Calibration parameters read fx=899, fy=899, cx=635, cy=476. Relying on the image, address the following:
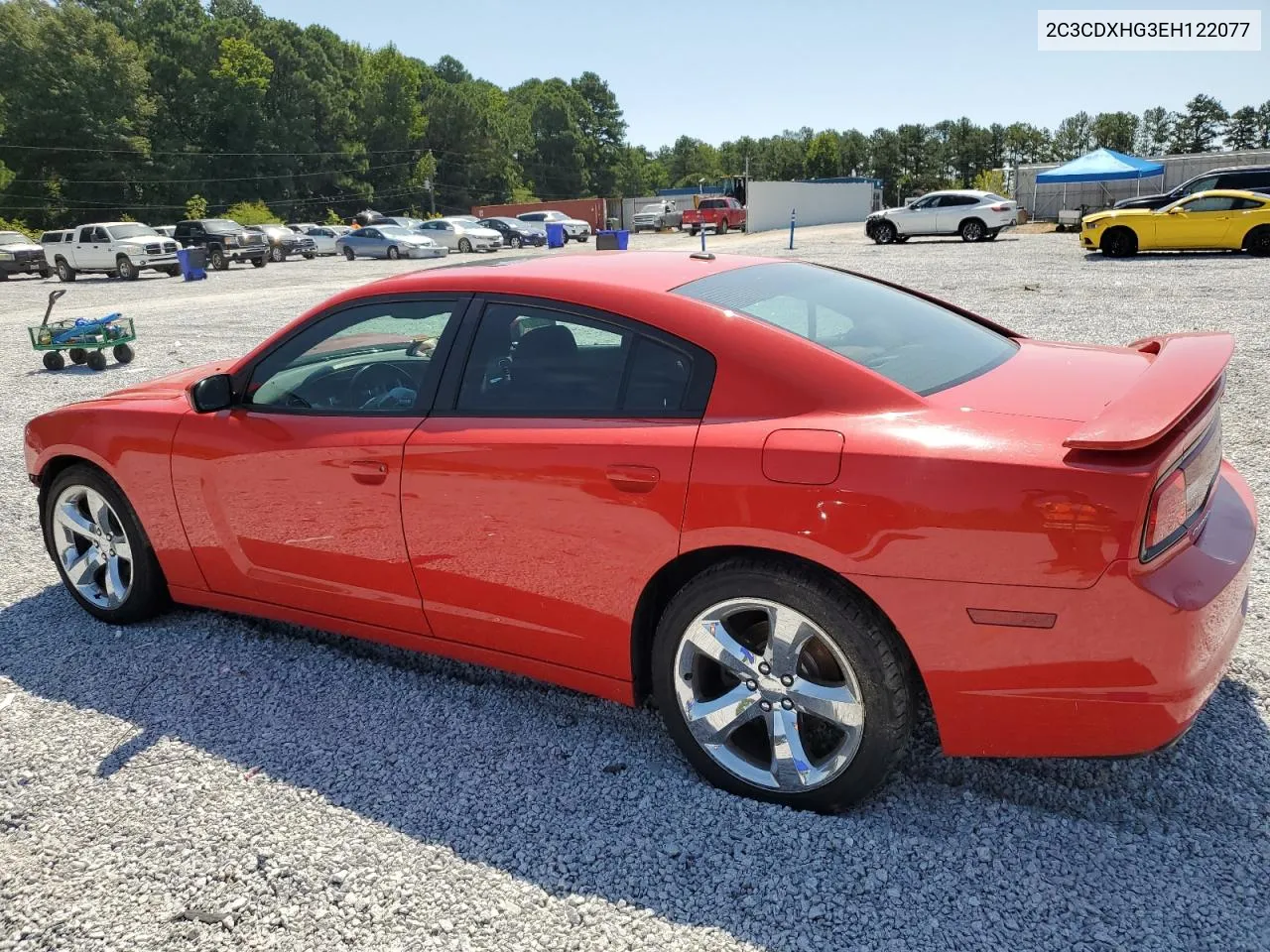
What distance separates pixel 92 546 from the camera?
396 cm

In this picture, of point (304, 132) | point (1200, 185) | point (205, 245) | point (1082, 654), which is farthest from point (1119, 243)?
point (304, 132)

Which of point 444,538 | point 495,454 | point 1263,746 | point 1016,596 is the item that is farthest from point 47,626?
point 1263,746

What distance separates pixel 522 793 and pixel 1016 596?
1.53 metres

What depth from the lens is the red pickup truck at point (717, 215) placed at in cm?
4656

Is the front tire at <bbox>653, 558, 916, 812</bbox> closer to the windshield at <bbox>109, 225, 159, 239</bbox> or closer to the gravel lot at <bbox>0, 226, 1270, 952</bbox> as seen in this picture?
the gravel lot at <bbox>0, 226, 1270, 952</bbox>

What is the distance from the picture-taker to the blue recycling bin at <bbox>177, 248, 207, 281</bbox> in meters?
25.5

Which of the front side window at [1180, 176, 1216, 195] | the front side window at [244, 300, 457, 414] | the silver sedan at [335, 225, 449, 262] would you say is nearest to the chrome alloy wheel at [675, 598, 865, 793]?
the front side window at [244, 300, 457, 414]

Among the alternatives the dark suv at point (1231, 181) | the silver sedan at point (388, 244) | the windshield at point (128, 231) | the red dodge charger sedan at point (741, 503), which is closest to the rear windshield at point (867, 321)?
the red dodge charger sedan at point (741, 503)

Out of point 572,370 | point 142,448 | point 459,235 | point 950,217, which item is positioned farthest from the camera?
point 459,235

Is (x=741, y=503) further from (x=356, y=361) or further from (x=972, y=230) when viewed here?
(x=972, y=230)

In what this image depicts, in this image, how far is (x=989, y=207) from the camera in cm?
2802

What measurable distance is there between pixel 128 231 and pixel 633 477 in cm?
3040

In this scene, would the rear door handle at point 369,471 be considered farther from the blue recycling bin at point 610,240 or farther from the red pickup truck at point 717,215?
the red pickup truck at point 717,215

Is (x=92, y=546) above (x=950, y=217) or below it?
below
